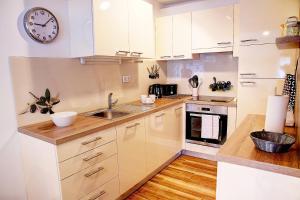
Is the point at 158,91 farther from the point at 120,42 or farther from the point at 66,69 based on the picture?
the point at 66,69

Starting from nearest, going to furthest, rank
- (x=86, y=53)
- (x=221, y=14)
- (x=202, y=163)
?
1. (x=86, y=53)
2. (x=221, y=14)
3. (x=202, y=163)

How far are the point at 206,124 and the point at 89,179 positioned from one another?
1659 mm

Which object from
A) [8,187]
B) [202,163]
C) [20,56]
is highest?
[20,56]

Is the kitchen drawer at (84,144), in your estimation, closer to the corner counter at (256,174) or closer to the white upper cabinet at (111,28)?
the white upper cabinet at (111,28)

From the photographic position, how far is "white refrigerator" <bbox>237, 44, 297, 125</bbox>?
2164 mm

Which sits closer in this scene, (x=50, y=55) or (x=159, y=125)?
(x=50, y=55)

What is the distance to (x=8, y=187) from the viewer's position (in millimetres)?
1699

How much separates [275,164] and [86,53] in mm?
1689

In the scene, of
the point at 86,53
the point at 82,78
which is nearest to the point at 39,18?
the point at 86,53

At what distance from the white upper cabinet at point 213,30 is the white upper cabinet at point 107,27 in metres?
0.79

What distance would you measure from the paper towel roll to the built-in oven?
1.29 metres

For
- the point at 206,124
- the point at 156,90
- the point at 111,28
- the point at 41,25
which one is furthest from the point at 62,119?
the point at 206,124

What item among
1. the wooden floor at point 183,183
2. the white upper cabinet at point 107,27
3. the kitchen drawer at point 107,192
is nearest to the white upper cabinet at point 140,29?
the white upper cabinet at point 107,27

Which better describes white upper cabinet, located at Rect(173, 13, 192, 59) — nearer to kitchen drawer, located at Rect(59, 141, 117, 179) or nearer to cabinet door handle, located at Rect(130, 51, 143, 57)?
cabinet door handle, located at Rect(130, 51, 143, 57)
